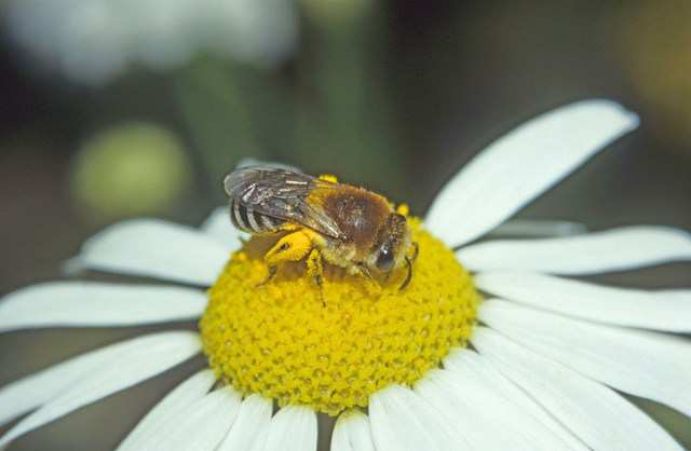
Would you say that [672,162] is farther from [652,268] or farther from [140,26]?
[140,26]

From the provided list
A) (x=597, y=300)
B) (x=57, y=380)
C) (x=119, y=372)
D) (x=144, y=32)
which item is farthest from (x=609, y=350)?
(x=144, y=32)

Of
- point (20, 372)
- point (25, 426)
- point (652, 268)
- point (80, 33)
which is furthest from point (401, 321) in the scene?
point (80, 33)

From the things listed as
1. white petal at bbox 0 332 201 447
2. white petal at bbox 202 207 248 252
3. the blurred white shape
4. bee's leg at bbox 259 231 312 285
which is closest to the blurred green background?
the blurred white shape

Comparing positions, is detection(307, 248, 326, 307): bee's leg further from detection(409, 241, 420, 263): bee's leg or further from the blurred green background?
the blurred green background

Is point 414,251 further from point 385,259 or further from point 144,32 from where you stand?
point 144,32

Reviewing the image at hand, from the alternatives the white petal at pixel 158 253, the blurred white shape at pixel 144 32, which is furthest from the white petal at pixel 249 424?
the blurred white shape at pixel 144 32

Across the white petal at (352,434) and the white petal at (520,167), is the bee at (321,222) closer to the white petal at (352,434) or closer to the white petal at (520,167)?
the white petal at (352,434)
